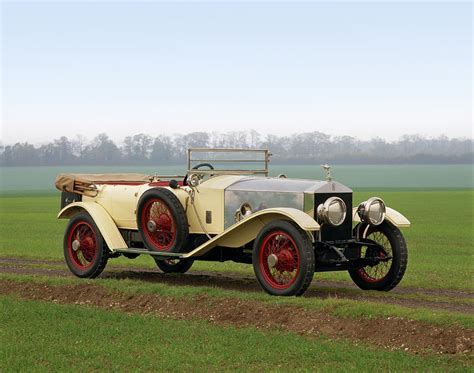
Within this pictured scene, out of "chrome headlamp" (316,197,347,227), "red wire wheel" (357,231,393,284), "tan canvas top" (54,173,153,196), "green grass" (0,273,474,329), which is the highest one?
"tan canvas top" (54,173,153,196)

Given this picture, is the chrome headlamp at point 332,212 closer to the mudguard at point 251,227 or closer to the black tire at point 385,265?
the mudguard at point 251,227

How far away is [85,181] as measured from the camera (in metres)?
16.8

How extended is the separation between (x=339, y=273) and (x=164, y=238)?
3.98 meters

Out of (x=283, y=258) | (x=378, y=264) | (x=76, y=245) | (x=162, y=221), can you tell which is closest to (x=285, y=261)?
(x=283, y=258)

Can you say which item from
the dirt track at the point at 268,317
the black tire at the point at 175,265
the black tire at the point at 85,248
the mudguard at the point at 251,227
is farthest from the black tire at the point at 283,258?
the black tire at the point at 85,248

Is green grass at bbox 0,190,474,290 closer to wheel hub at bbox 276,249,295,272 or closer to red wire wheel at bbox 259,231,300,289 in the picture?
red wire wheel at bbox 259,231,300,289

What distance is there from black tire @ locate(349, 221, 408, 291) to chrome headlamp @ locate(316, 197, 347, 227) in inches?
41.1

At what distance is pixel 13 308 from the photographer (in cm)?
1308

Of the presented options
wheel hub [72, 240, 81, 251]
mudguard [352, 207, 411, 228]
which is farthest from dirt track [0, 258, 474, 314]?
mudguard [352, 207, 411, 228]

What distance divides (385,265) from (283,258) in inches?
87.3

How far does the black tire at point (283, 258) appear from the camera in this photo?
41.2 ft

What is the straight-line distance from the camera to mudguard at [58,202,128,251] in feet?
51.1

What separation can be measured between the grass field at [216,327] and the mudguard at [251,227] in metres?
0.78

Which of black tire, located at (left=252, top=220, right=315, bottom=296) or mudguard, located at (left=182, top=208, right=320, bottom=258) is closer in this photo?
black tire, located at (left=252, top=220, right=315, bottom=296)
